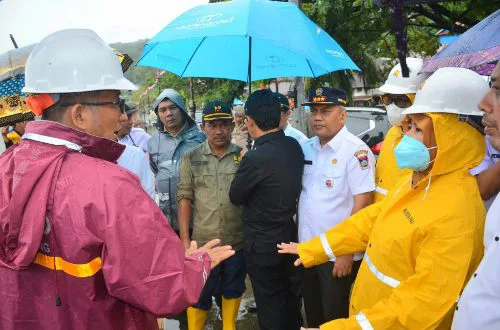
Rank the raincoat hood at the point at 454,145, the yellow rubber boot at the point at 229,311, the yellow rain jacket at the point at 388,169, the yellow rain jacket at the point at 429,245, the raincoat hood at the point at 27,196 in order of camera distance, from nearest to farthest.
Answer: the raincoat hood at the point at 27,196, the yellow rain jacket at the point at 429,245, the raincoat hood at the point at 454,145, the yellow rain jacket at the point at 388,169, the yellow rubber boot at the point at 229,311

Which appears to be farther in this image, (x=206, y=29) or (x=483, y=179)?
(x=206, y=29)

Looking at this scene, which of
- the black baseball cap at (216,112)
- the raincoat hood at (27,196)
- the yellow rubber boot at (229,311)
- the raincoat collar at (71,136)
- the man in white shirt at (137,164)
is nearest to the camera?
the raincoat hood at (27,196)

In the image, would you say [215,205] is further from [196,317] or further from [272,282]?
[196,317]

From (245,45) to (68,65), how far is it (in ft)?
8.70

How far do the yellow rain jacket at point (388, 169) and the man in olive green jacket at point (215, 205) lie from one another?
1.24 meters

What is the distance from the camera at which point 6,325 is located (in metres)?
1.57

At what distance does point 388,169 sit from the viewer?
3002 mm

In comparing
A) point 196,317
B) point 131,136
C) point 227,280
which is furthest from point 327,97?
point 131,136

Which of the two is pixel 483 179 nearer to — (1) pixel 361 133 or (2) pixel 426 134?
(2) pixel 426 134

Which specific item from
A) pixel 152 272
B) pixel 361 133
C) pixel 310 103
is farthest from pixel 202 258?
pixel 361 133

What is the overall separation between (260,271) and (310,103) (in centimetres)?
146

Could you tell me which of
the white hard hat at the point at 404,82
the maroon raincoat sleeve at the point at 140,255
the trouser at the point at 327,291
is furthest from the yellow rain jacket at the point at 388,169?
the maroon raincoat sleeve at the point at 140,255

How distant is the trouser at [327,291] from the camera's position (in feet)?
10.1

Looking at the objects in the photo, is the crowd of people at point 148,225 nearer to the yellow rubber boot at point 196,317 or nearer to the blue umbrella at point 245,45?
the blue umbrella at point 245,45
